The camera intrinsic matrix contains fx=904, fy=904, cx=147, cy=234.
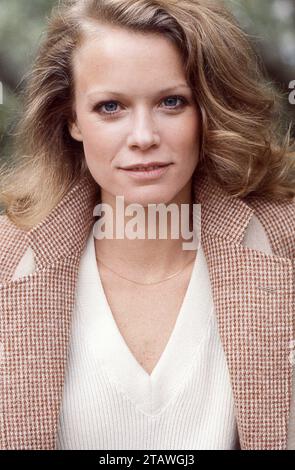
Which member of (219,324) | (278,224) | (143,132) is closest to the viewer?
(143,132)

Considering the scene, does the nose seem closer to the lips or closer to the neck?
the lips

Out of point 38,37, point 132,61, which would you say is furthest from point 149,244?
point 38,37

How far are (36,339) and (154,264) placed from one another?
366mm

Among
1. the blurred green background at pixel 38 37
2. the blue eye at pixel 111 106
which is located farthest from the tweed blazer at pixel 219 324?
the blurred green background at pixel 38 37

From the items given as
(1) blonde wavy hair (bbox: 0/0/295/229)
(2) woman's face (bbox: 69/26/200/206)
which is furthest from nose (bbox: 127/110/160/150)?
(1) blonde wavy hair (bbox: 0/0/295/229)

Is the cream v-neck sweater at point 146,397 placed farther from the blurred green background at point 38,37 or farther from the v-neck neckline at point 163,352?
the blurred green background at point 38,37

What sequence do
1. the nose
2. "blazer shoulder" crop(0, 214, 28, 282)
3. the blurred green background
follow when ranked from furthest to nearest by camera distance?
1. the blurred green background
2. "blazer shoulder" crop(0, 214, 28, 282)
3. the nose

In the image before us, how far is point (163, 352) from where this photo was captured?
210 cm

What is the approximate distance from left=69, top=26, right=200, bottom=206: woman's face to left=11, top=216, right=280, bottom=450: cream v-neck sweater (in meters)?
0.35

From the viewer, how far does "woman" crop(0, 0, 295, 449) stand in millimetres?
2033

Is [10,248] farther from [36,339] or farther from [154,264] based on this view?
[154,264]

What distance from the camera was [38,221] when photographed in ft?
7.27

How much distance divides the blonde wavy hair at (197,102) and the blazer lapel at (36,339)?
0.12 metres

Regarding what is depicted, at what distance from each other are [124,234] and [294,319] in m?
0.47
